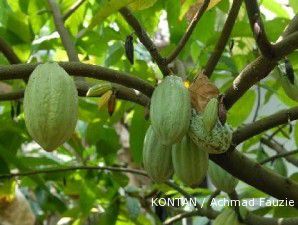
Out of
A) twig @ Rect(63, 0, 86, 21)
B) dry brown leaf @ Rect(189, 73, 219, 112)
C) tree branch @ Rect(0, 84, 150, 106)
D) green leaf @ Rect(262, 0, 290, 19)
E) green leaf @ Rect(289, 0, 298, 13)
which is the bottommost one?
tree branch @ Rect(0, 84, 150, 106)

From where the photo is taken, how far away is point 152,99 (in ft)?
3.24

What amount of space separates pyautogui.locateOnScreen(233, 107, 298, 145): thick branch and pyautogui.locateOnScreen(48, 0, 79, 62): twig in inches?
17.1

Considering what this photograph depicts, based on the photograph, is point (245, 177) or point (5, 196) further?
point (5, 196)

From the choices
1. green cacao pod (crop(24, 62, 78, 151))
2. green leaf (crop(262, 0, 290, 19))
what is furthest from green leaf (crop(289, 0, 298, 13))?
green cacao pod (crop(24, 62, 78, 151))

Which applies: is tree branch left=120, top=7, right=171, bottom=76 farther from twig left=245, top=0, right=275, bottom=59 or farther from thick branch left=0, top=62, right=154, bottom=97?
twig left=245, top=0, right=275, bottom=59

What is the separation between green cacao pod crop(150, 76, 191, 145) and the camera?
0.93 metres

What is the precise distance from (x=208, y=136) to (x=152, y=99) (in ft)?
0.38

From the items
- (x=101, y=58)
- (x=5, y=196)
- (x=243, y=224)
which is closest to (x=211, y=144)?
(x=243, y=224)

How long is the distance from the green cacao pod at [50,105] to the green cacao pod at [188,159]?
0.77 feet

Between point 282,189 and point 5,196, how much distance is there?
1.18 metres

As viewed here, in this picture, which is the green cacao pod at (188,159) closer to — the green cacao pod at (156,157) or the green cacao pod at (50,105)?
the green cacao pod at (156,157)

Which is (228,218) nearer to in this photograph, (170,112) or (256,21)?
(170,112)

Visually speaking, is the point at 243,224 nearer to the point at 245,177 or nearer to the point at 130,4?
the point at 245,177

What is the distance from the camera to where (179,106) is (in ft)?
3.12
